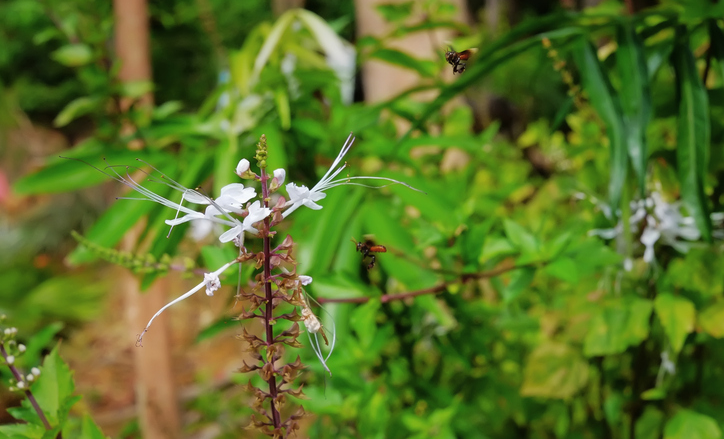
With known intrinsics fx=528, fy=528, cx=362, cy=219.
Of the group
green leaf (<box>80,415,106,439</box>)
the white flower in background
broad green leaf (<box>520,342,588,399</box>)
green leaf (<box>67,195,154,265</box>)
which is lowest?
broad green leaf (<box>520,342,588,399</box>)

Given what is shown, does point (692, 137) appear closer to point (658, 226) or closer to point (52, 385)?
point (658, 226)

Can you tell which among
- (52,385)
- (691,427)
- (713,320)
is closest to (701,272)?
(713,320)

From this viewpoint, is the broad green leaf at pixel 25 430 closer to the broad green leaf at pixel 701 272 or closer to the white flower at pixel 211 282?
the white flower at pixel 211 282

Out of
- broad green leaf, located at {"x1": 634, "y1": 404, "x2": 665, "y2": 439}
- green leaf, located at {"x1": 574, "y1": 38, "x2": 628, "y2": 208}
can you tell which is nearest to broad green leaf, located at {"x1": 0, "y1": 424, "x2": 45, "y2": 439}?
green leaf, located at {"x1": 574, "y1": 38, "x2": 628, "y2": 208}

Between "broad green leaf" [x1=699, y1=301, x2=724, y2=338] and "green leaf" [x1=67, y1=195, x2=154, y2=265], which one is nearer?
"broad green leaf" [x1=699, y1=301, x2=724, y2=338]

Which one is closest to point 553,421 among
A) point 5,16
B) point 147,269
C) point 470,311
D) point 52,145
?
point 470,311

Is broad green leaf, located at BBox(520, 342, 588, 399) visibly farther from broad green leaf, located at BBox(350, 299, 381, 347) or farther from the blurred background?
broad green leaf, located at BBox(350, 299, 381, 347)

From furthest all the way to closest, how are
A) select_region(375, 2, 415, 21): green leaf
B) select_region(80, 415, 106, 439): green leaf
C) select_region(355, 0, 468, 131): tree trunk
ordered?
select_region(355, 0, 468, 131): tree trunk < select_region(375, 2, 415, 21): green leaf < select_region(80, 415, 106, 439): green leaf
